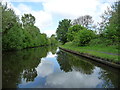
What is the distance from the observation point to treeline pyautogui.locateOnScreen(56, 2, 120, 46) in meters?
9.43

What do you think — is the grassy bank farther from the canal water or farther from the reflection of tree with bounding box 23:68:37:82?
the reflection of tree with bounding box 23:68:37:82

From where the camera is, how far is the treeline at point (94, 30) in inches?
371

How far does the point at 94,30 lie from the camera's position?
27.7 metres

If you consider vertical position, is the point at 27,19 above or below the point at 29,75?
above

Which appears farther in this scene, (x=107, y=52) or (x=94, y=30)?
(x=94, y=30)

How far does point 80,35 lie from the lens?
26812 mm

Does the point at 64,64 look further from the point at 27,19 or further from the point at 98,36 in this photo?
the point at 27,19

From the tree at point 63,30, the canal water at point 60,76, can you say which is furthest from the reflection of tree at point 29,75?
the tree at point 63,30

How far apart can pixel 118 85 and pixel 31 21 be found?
5296cm

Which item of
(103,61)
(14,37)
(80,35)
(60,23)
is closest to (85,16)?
(60,23)

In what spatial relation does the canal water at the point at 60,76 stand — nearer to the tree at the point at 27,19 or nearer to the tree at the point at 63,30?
the tree at the point at 27,19

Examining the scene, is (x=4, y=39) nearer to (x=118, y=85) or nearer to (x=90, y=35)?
(x=90, y=35)

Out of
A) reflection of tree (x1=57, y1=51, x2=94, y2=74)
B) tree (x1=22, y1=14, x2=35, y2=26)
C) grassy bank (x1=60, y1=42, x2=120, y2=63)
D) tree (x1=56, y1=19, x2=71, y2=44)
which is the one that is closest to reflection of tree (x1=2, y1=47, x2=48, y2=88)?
reflection of tree (x1=57, y1=51, x2=94, y2=74)

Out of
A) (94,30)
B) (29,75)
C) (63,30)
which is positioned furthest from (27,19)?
(29,75)
